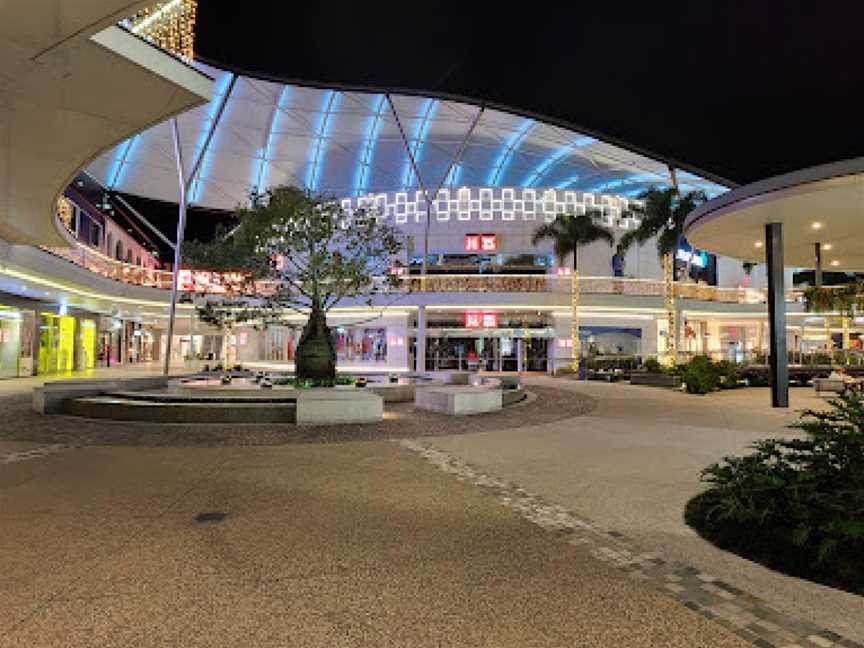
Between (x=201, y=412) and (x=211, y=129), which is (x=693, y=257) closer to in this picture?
(x=211, y=129)

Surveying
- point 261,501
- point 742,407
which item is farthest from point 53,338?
point 742,407

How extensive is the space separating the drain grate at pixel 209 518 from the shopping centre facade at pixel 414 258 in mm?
22369

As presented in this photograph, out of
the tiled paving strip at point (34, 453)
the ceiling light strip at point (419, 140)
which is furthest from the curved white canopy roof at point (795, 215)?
the ceiling light strip at point (419, 140)

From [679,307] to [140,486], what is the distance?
3933 cm

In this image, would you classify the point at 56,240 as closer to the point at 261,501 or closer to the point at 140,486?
the point at 140,486

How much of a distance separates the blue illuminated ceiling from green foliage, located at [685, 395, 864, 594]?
43.0 metres

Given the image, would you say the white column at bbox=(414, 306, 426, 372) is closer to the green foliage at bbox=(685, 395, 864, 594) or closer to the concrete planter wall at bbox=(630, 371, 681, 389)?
the concrete planter wall at bbox=(630, 371, 681, 389)

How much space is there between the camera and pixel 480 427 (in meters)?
12.4

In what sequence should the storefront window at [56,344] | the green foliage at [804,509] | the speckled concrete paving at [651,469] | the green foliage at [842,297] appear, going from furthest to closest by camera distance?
1. the storefront window at [56,344]
2. the green foliage at [842,297]
3. the green foliage at [804,509]
4. the speckled concrete paving at [651,469]

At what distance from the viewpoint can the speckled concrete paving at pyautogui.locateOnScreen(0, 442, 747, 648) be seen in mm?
3283

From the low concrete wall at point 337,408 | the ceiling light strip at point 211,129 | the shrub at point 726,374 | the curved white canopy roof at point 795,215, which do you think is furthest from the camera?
the ceiling light strip at point 211,129

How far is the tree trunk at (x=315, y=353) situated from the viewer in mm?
18125

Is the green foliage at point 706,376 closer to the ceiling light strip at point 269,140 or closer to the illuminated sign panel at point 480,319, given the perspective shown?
the illuminated sign panel at point 480,319

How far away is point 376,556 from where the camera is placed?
14.9 feet
